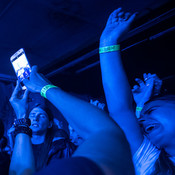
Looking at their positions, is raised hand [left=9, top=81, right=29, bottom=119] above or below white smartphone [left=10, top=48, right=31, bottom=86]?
below

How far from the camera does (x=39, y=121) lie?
6.77 ft

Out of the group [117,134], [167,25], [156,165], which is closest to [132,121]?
[156,165]

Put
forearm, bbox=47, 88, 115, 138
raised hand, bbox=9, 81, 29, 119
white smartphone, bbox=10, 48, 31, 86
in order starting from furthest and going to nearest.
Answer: white smartphone, bbox=10, 48, 31, 86
raised hand, bbox=9, 81, 29, 119
forearm, bbox=47, 88, 115, 138

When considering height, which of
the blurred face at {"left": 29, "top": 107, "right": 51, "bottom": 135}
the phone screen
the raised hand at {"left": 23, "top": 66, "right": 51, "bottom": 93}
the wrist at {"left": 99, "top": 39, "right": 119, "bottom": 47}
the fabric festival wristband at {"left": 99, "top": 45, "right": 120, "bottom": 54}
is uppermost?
the phone screen

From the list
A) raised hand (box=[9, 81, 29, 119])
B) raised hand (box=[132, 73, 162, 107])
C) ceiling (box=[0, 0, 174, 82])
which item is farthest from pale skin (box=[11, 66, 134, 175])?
ceiling (box=[0, 0, 174, 82])

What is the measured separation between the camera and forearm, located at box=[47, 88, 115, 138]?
15.5 inches

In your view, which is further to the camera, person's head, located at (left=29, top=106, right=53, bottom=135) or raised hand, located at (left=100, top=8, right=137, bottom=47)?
person's head, located at (left=29, top=106, right=53, bottom=135)

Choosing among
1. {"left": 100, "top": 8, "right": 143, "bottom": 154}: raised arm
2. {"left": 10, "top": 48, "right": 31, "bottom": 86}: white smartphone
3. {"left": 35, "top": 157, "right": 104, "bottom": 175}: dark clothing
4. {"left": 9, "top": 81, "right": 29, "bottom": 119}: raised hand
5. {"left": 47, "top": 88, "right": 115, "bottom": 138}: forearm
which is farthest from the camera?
{"left": 10, "top": 48, "right": 31, "bottom": 86}: white smartphone

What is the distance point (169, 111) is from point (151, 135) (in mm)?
101

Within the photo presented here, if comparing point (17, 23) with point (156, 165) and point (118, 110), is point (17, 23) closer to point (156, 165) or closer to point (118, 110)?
point (118, 110)

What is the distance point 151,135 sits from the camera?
2.18 feet

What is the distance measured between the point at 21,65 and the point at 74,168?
1205 mm

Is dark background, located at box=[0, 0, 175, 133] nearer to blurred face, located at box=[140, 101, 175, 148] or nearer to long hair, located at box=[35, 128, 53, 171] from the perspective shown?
long hair, located at box=[35, 128, 53, 171]

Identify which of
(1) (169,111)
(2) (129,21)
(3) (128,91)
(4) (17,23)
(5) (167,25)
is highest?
(4) (17,23)
